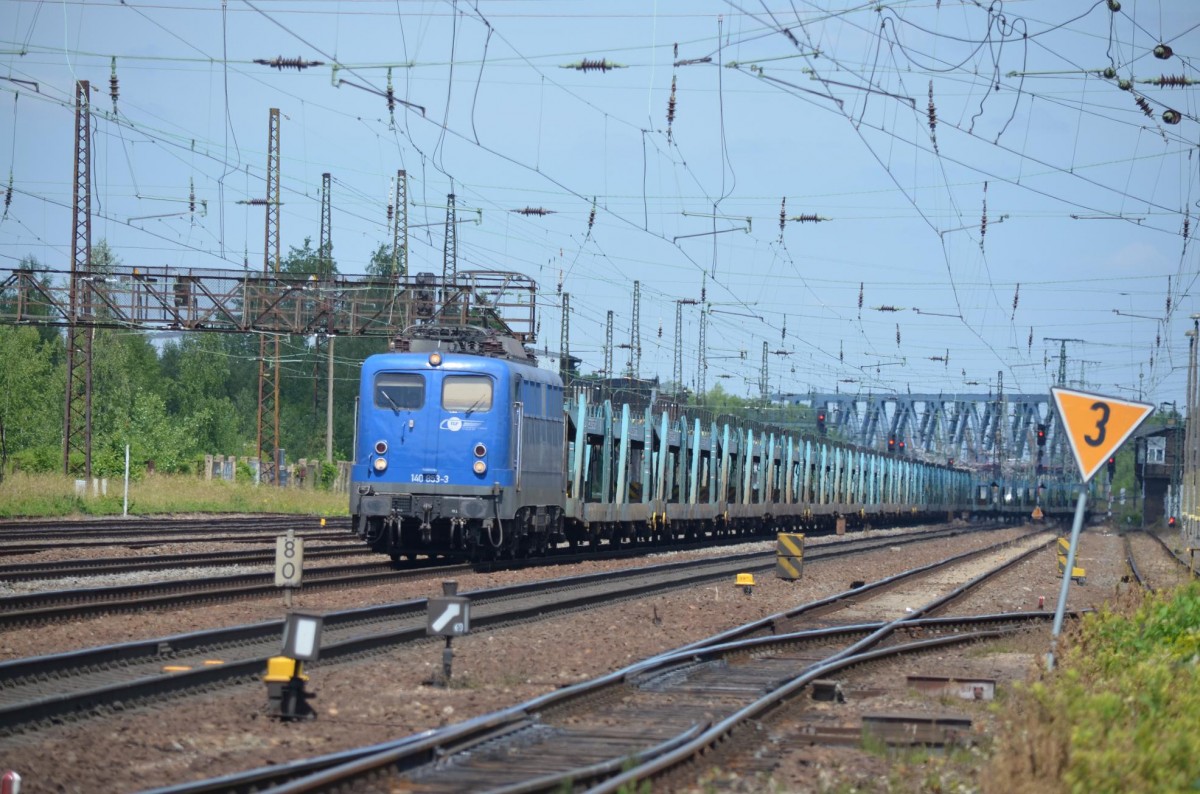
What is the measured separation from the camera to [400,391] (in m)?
24.2

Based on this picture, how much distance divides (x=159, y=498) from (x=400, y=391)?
2181 centimetres

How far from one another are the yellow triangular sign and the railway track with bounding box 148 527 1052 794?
303 centimetres

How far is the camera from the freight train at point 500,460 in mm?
23562

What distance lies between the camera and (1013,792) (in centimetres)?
731

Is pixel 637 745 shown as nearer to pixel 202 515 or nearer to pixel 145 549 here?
pixel 145 549

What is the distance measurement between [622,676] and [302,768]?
4503 mm

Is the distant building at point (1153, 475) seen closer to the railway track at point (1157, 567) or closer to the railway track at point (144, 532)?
the railway track at point (1157, 567)

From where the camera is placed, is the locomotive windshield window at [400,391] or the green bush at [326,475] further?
the green bush at [326,475]

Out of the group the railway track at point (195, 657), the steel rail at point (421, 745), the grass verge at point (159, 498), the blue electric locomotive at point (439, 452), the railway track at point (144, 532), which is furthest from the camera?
the grass verge at point (159, 498)

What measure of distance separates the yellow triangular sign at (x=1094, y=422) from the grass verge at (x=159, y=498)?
29893 mm

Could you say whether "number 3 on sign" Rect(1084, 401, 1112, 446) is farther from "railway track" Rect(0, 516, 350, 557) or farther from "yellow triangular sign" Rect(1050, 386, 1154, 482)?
"railway track" Rect(0, 516, 350, 557)

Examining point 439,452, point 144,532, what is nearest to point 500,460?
point 439,452

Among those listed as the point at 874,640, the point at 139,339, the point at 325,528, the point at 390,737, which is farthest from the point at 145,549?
the point at 139,339

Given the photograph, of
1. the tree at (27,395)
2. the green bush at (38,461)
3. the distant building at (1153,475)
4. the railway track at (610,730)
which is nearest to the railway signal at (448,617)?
the railway track at (610,730)
